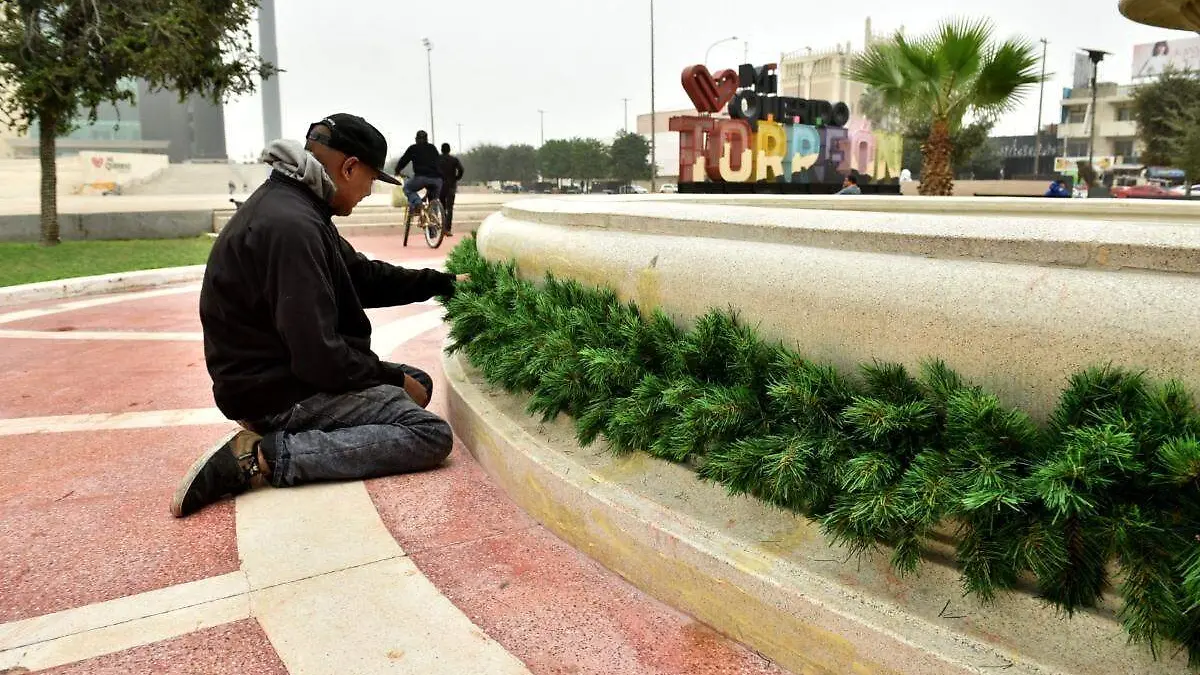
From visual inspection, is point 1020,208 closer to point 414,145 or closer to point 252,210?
point 252,210

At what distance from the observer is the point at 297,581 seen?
237 centimetres

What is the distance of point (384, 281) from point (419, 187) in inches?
380

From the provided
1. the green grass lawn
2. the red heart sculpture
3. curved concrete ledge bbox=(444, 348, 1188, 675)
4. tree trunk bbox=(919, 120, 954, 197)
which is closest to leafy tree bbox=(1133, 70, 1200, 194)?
tree trunk bbox=(919, 120, 954, 197)

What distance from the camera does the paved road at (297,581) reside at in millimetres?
2020

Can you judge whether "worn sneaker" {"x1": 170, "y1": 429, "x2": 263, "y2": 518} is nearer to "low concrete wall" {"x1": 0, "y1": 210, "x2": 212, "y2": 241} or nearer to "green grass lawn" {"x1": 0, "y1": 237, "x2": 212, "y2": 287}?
"green grass lawn" {"x1": 0, "y1": 237, "x2": 212, "y2": 287}

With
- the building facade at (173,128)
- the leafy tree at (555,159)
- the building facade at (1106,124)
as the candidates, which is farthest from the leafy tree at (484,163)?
the building facade at (1106,124)

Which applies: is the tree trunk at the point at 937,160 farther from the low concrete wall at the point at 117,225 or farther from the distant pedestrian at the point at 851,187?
the low concrete wall at the point at 117,225

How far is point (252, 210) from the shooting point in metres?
2.96

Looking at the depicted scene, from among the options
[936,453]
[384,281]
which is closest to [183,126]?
[384,281]

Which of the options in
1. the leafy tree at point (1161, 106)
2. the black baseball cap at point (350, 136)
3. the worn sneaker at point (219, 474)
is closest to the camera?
the worn sneaker at point (219, 474)

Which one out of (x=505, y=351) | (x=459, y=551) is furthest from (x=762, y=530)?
(x=505, y=351)

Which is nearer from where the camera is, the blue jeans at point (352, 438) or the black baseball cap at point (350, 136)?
the blue jeans at point (352, 438)

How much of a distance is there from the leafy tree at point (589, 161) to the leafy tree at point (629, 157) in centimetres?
100

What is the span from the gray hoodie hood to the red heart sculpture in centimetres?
1674
